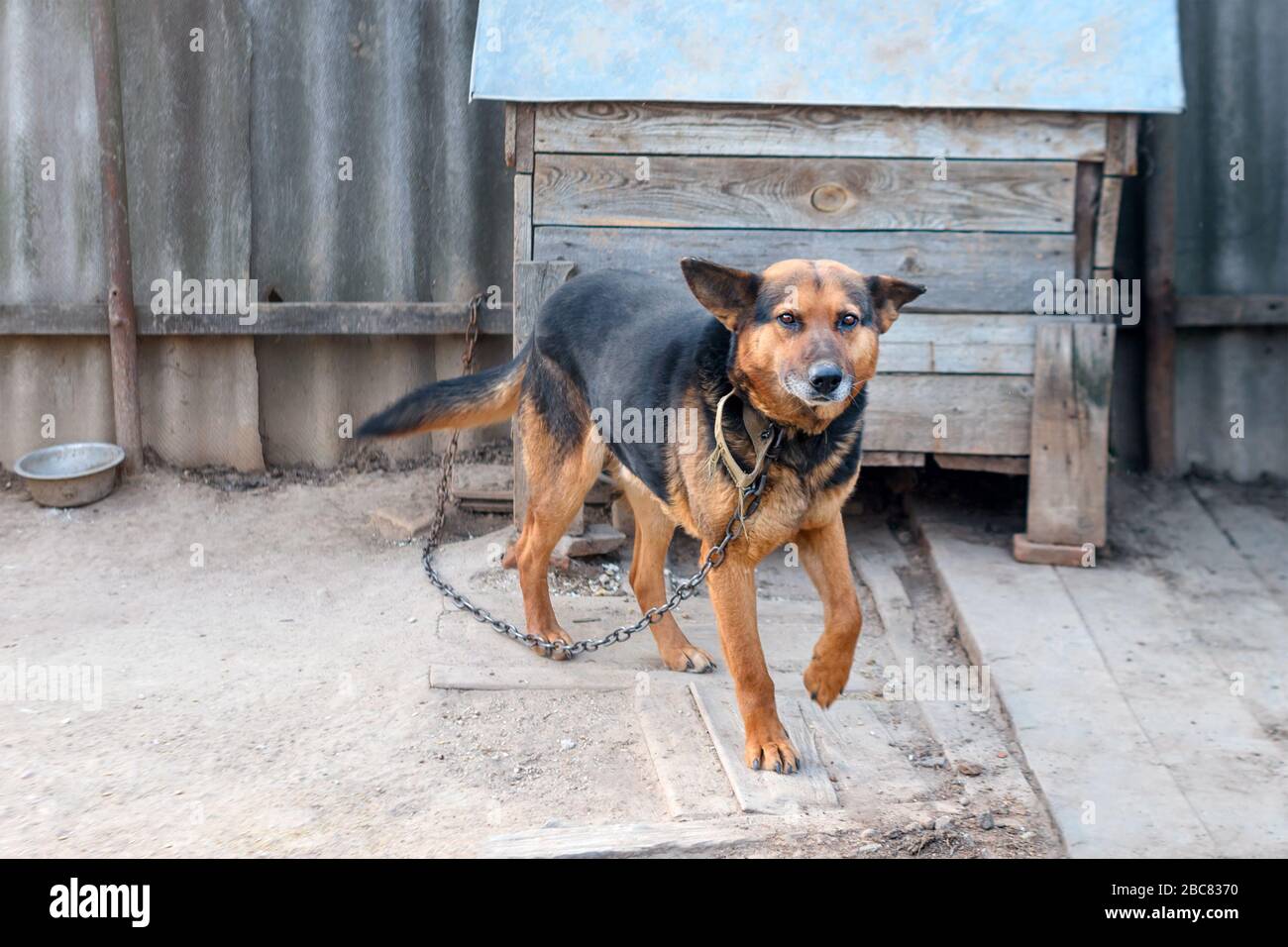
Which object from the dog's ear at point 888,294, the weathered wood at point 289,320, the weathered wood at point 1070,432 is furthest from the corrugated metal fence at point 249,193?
the dog's ear at point 888,294

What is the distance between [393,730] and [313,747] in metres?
0.27

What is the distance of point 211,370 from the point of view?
6.66m

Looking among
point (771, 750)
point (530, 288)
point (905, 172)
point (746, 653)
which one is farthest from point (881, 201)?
point (771, 750)

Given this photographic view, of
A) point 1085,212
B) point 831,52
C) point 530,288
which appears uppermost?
point 831,52

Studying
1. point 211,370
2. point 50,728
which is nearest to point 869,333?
point 50,728

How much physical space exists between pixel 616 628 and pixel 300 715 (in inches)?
58.2

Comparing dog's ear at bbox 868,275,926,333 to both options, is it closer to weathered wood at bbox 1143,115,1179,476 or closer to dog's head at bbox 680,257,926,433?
dog's head at bbox 680,257,926,433

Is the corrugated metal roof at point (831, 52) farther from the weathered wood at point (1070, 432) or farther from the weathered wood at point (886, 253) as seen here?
the weathered wood at point (1070, 432)

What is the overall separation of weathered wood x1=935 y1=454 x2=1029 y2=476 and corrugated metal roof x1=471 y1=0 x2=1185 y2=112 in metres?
1.63

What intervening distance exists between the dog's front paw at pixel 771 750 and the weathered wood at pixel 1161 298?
3807 millimetres

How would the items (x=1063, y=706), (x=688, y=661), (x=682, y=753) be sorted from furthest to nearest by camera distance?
(x=688, y=661), (x=1063, y=706), (x=682, y=753)

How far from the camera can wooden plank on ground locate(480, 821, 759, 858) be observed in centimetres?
322

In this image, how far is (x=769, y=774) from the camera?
3.78 meters

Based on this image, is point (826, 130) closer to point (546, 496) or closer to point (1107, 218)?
point (1107, 218)
